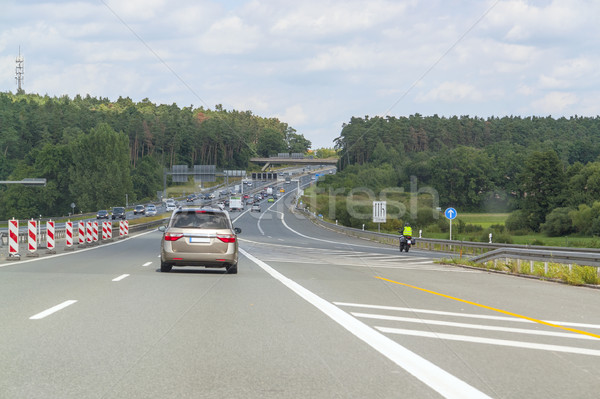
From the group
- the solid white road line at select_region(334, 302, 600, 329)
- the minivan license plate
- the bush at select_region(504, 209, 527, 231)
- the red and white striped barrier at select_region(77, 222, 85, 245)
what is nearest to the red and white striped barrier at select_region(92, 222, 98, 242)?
the red and white striped barrier at select_region(77, 222, 85, 245)

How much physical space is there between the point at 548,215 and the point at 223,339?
10001 cm

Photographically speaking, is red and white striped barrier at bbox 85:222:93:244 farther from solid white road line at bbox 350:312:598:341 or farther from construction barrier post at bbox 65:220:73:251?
solid white road line at bbox 350:312:598:341

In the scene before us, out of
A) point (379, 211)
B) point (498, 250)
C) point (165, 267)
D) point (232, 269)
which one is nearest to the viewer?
point (165, 267)

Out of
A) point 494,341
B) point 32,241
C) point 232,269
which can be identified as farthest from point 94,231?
point 494,341

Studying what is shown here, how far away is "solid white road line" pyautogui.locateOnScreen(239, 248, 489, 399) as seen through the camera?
20.2 ft

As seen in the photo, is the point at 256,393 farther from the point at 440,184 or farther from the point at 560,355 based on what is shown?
the point at 440,184

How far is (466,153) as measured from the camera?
176125 mm

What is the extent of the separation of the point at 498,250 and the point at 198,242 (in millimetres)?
11326

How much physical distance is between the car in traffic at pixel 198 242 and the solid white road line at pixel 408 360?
22.1ft

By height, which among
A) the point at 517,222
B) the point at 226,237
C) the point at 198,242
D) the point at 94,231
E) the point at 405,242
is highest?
the point at 226,237

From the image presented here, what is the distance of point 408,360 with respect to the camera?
7.50 meters

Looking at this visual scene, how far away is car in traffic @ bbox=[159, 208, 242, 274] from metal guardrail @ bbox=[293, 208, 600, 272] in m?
9.23

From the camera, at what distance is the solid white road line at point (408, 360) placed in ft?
20.2

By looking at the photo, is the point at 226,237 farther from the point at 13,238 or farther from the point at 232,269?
the point at 13,238
